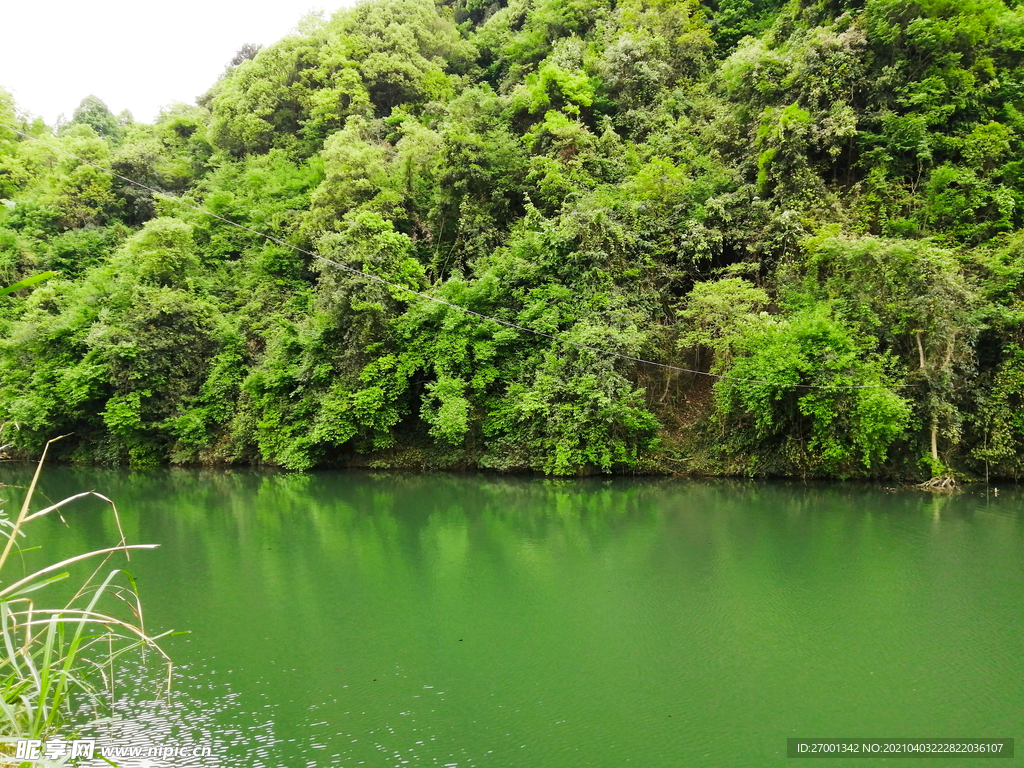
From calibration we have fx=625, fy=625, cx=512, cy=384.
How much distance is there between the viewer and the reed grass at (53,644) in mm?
2109

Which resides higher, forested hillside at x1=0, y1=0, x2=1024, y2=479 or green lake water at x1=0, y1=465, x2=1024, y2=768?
forested hillside at x1=0, y1=0, x2=1024, y2=479

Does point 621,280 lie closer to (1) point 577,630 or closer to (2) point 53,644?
(1) point 577,630

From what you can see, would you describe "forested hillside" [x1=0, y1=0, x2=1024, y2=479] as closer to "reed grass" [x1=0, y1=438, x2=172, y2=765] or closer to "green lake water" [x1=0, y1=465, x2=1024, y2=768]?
"green lake water" [x1=0, y1=465, x2=1024, y2=768]

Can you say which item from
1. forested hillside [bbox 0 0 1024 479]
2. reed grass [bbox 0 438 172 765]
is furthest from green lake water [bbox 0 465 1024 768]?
forested hillside [bbox 0 0 1024 479]

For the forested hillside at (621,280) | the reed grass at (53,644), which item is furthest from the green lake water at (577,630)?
the forested hillside at (621,280)

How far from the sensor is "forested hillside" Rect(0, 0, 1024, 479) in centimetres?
1268

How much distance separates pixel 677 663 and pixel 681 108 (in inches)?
695

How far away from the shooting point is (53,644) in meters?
2.19

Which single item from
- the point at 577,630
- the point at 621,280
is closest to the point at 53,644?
the point at 577,630

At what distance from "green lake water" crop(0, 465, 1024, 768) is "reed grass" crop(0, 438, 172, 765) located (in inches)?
15.6

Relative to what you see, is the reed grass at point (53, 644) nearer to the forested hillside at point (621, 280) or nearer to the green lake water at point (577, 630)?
the green lake water at point (577, 630)

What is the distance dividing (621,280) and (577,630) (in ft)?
35.0

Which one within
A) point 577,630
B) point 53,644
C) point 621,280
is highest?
point 621,280

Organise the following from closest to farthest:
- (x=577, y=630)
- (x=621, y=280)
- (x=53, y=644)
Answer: (x=53, y=644) < (x=577, y=630) < (x=621, y=280)
